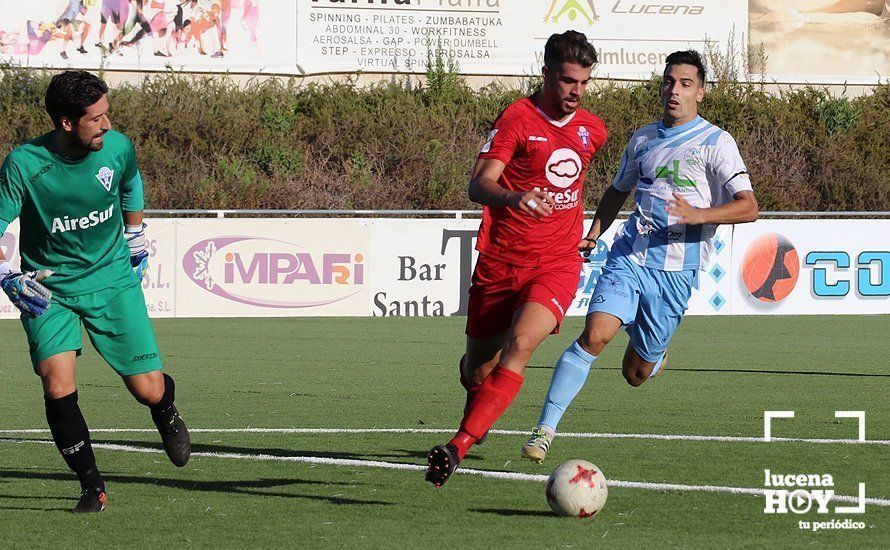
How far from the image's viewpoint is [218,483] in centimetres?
694

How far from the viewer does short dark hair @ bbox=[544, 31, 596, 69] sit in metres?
6.96

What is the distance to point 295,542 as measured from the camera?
17.9ft

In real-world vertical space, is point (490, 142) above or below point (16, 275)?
above

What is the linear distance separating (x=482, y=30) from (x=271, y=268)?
54.9ft

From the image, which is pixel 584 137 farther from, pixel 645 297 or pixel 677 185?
pixel 645 297

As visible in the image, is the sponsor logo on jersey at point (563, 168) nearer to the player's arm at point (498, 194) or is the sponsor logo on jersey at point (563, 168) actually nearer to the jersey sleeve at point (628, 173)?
the player's arm at point (498, 194)

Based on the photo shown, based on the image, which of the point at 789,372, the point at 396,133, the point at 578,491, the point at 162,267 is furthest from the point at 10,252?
the point at 396,133

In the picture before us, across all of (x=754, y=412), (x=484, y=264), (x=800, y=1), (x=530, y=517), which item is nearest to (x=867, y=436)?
(x=754, y=412)

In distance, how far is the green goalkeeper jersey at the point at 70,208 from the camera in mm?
6484

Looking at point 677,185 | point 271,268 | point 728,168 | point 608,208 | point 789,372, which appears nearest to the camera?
point 728,168

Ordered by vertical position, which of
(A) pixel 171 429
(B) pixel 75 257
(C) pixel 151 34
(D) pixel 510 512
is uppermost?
(C) pixel 151 34

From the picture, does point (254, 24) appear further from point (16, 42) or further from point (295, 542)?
point (295, 542)

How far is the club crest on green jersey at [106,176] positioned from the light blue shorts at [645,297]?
9.40 feet

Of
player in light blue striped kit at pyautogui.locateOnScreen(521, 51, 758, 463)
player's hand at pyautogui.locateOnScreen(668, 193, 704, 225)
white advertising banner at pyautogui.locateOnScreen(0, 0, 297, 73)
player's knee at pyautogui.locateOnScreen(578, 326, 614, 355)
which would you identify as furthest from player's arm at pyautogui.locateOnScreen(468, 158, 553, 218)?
white advertising banner at pyautogui.locateOnScreen(0, 0, 297, 73)
